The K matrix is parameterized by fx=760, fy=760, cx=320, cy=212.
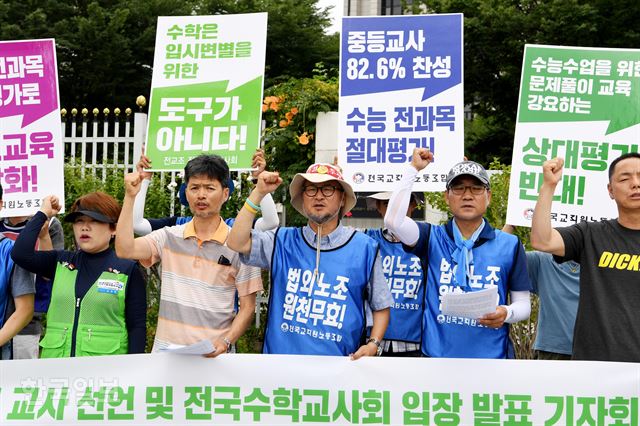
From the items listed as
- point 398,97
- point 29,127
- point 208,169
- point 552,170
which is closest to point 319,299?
point 208,169

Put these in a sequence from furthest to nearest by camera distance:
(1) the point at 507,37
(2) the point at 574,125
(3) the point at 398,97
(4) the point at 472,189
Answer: (1) the point at 507,37
(3) the point at 398,97
(2) the point at 574,125
(4) the point at 472,189

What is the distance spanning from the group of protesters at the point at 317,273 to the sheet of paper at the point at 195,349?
0.18ft

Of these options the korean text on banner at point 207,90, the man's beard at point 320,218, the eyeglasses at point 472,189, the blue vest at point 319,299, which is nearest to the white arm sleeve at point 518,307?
the eyeglasses at point 472,189

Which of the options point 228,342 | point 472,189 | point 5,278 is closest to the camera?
point 228,342

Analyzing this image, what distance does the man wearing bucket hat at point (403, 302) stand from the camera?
4059 millimetres

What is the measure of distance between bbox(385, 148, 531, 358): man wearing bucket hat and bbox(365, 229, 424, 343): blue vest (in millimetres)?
341

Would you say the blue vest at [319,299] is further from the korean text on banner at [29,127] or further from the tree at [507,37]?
the tree at [507,37]

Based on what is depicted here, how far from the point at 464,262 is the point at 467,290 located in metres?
0.13

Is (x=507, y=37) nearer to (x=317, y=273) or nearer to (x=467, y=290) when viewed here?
(x=467, y=290)

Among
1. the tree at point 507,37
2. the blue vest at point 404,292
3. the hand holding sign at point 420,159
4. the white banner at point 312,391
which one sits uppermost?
the tree at point 507,37

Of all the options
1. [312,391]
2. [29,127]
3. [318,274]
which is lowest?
[312,391]

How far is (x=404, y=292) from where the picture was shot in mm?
4113

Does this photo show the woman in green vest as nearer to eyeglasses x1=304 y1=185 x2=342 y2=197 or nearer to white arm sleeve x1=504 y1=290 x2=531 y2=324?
eyeglasses x1=304 y1=185 x2=342 y2=197

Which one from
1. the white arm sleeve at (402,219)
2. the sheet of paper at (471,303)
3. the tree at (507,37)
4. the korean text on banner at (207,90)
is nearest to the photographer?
the sheet of paper at (471,303)
